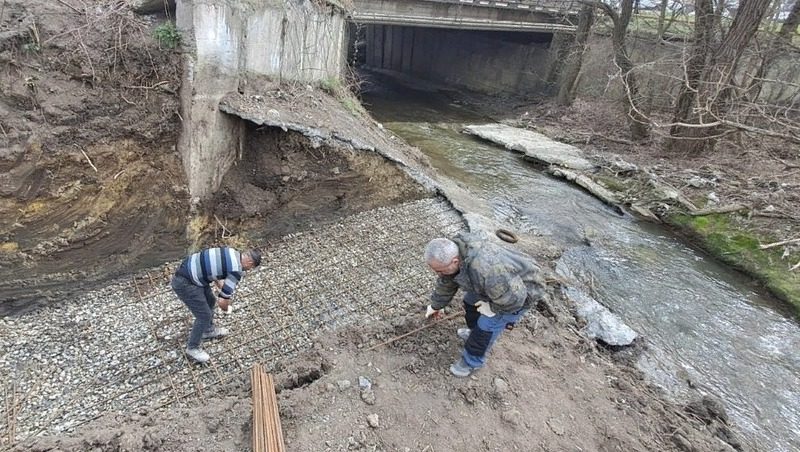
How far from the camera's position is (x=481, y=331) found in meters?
4.02

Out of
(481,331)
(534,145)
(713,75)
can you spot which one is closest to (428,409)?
(481,331)

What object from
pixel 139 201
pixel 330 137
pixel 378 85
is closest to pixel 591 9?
pixel 378 85

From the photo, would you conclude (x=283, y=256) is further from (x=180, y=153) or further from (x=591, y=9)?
(x=591, y=9)

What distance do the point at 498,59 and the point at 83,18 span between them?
18881 mm

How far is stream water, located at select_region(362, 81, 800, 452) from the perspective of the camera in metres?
5.37

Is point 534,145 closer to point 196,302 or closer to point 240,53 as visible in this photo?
point 240,53

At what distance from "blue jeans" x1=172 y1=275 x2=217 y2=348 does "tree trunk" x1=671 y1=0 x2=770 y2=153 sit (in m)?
10.0

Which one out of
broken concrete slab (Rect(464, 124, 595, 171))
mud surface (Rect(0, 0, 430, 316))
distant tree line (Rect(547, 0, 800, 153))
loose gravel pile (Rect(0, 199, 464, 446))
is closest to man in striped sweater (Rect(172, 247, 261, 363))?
loose gravel pile (Rect(0, 199, 464, 446))

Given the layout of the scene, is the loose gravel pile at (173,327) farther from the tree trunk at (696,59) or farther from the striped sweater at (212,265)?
the tree trunk at (696,59)

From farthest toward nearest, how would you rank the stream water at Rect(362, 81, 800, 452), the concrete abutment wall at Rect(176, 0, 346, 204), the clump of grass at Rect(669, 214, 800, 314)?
1. the clump of grass at Rect(669, 214, 800, 314)
2. the concrete abutment wall at Rect(176, 0, 346, 204)
3. the stream water at Rect(362, 81, 800, 452)

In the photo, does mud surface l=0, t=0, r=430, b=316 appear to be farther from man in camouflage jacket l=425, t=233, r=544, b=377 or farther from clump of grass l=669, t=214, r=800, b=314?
clump of grass l=669, t=214, r=800, b=314

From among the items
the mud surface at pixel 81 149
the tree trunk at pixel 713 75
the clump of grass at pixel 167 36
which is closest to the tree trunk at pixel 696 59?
the tree trunk at pixel 713 75

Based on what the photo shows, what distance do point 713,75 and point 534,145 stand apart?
466cm

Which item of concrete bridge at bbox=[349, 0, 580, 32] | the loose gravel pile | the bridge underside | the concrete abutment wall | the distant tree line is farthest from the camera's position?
the bridge underside
